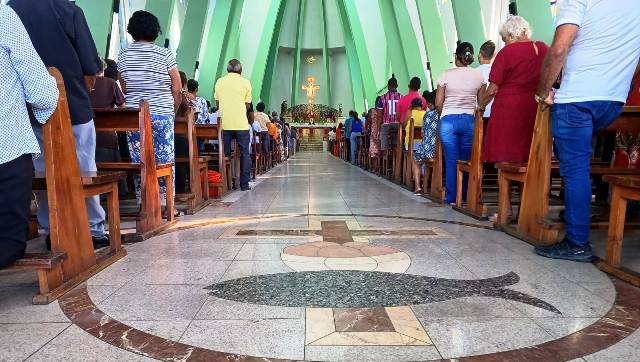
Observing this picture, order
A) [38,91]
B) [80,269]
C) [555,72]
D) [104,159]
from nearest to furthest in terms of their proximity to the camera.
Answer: [38,91], [80,269], [555,72], [104,159]

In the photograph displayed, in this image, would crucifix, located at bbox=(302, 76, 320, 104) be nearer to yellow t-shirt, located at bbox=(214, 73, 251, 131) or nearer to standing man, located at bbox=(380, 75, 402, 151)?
standing man, located at bbox=(380, 75, 402, 151)

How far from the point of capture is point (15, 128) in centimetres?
180

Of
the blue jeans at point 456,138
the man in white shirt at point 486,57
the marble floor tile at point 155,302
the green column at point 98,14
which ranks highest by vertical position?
the green column at point 98,14

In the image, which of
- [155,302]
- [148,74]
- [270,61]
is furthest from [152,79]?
[270,61]

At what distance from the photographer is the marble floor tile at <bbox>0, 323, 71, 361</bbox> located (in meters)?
1.39

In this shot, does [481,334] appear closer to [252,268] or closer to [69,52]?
[252,268]

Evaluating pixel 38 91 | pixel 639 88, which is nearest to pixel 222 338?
pixel 38 91

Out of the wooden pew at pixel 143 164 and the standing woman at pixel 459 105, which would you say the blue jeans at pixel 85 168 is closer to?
the wooden pew at pixel 143 164

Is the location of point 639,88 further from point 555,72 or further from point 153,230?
point 153,230

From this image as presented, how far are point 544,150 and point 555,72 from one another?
0.54m

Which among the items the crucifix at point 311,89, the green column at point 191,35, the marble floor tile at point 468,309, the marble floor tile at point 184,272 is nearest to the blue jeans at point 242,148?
the marble floor tile at point 184,272

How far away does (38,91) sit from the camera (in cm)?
189

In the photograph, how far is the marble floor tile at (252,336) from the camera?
139cm

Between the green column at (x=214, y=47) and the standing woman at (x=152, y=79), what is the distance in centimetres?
1249
